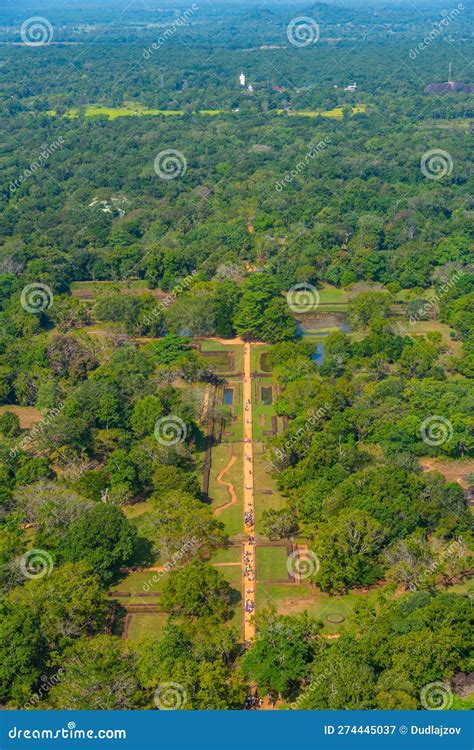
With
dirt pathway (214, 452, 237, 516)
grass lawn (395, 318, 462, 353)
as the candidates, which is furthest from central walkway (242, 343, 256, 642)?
grass lawn (395, 318, 462, 353)

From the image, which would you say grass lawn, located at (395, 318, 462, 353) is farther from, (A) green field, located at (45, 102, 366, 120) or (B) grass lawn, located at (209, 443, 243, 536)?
(A) green field, located at (45, 102, 366, 120)

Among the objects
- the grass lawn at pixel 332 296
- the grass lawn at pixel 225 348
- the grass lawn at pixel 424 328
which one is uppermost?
the grass lawn at pixel 332 296

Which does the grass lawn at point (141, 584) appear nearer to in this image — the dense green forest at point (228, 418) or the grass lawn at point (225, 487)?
the dense green forest at point (228, 418)

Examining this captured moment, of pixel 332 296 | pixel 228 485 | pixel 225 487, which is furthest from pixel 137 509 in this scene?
pixel 332 296

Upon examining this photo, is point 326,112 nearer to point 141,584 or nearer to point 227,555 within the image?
point 227,555

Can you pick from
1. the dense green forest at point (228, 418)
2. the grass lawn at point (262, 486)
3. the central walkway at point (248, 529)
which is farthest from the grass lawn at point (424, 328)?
the grass lawn at point (262, 486)
